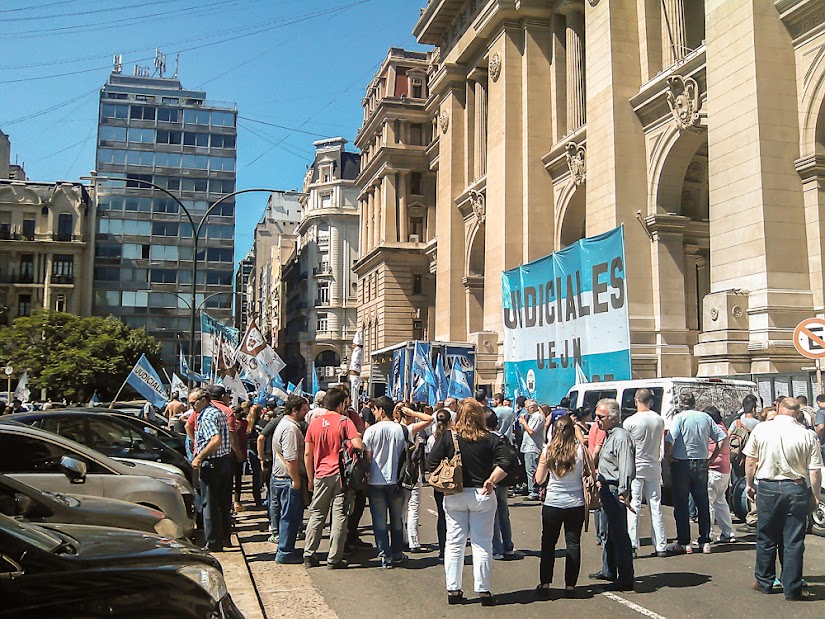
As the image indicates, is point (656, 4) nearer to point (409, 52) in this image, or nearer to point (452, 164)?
point (452, 164)

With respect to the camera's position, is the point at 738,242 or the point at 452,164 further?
the point at 452,164

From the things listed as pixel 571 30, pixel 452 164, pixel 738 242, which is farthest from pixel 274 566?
pixel 452 164

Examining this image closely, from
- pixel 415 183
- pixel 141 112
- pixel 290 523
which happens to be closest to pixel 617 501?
pixel 290 523

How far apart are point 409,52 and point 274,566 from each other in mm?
54089

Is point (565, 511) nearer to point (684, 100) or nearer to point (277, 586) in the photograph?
point (277, 586)

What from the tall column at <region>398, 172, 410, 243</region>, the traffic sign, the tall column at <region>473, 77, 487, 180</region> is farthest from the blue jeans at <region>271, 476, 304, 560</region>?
the tall column at <region>398, 172, 410, 243</region>

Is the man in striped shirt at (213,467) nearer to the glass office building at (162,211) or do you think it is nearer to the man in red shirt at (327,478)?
the man in red shirt at (327,478)

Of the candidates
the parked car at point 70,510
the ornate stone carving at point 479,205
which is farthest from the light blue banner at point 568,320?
the ornate stone carving at point 479,205

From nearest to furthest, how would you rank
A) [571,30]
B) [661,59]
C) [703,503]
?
[703,503] → [661,59] → [571,30]

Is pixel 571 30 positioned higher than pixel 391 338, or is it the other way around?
pixel 571 30

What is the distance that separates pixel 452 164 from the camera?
39.0 metres

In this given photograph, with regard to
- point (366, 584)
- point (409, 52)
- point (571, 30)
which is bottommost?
point (366, 584)

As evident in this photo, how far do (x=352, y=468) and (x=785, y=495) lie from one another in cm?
472

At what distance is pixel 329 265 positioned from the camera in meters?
74.6
